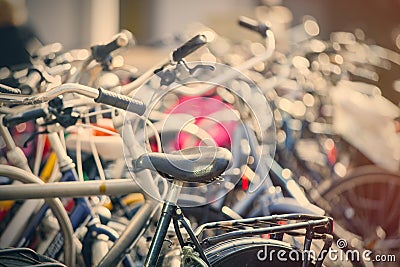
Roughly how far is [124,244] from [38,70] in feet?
2.45

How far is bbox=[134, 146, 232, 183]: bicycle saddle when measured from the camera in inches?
94.3

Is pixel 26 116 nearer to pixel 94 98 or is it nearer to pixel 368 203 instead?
pixel 94 98

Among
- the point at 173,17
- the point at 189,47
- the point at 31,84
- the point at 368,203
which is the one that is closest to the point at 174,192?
the point at 189,47

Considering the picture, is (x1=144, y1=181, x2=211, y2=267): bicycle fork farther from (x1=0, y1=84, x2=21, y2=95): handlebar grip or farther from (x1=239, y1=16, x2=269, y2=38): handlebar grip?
(x1=239, y1=16, x2=269, y2=38): handlebar grip

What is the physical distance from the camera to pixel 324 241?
276cm

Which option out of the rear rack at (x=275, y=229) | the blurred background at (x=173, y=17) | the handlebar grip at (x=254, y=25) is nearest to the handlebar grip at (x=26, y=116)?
the blurred background at (x=173, y=17)

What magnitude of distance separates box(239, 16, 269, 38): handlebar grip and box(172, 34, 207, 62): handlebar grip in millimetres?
545

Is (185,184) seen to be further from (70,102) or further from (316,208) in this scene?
(316,208)

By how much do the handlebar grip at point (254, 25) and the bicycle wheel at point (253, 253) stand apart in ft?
3.30

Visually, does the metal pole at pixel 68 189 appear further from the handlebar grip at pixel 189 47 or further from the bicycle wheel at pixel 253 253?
the handlebar grip at pixel 189 47

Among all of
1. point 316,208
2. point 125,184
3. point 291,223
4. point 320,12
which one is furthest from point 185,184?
point 320,12

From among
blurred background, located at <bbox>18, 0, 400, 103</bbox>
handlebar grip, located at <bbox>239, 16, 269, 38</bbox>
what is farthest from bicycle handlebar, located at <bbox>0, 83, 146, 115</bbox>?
handlebar grip, located at <bbox>239, 16, 269, 38</bbox>

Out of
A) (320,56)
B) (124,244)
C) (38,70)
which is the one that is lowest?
(124,244)

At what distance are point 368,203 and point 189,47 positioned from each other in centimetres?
143
